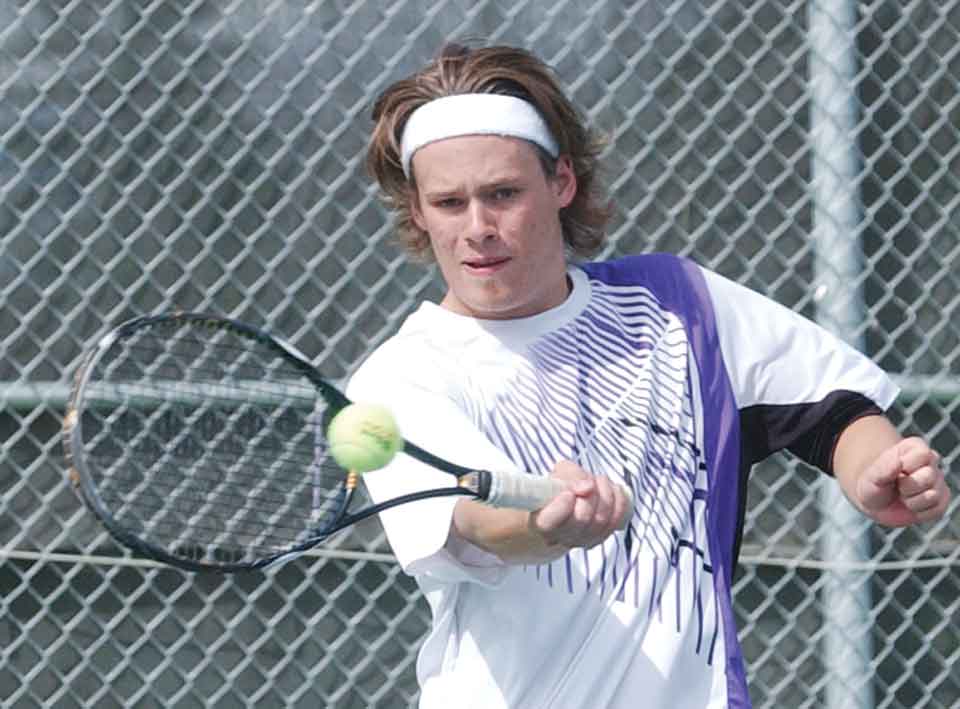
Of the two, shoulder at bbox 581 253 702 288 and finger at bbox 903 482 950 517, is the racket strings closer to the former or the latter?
shoulder at bbox 581 253 702 288

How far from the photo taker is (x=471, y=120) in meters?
2.36

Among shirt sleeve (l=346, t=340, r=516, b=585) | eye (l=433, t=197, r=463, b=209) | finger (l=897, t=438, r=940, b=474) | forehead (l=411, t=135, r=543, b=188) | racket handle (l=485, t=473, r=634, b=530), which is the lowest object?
shirt sleeve (l=346, t=340, r=516, b=585)

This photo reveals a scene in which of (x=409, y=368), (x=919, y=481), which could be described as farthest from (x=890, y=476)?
(x=409, y=368)

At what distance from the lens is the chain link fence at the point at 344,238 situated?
156 inches

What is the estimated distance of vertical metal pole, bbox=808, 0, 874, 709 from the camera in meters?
4.02

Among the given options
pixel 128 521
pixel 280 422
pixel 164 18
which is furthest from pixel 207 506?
pixel 164 18

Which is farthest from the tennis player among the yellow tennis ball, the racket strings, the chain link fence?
the chain link fence

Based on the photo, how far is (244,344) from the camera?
12.0 feet

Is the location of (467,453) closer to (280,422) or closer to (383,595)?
(280,422)

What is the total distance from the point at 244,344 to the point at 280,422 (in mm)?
175

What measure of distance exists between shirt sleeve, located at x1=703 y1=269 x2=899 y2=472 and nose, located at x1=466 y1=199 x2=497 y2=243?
0.35 m

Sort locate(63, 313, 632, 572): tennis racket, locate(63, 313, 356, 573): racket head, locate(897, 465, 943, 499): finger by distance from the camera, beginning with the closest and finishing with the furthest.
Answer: locate(63, 313, 632, 572): tennis racket < locate(897, 465, 943, 499): finger < locate(63, 313, 356, 573): racket head

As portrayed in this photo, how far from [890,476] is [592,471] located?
36cm

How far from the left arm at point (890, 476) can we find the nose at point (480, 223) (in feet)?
1.80
